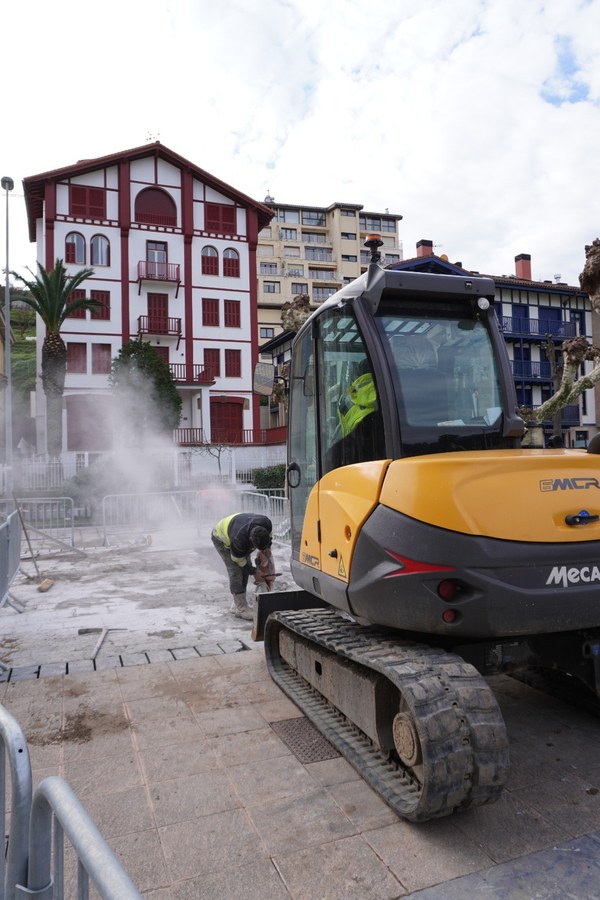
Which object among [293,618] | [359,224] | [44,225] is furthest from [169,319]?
[359,224]

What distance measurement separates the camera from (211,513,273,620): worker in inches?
275

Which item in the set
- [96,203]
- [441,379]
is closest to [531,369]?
[96,203]

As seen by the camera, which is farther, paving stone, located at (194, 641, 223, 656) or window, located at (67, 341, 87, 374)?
window, located at (67, 341, 87, 374)

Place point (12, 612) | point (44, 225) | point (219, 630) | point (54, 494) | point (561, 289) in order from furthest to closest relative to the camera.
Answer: point (561, 289) → point (44, 225) → point (54, 494) → point (12, 612) → point (219, 630)

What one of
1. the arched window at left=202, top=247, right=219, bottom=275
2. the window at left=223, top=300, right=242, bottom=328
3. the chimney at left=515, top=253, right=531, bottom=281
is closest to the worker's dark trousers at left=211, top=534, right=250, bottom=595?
the window at left=223, top=300, right=242, bottom=328

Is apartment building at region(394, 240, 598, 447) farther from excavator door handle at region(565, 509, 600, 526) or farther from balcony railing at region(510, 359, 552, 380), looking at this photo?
excavator door handle at region(565, 509, 600, 526)

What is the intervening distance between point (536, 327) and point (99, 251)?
26066 millimetres

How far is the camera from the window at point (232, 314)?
35.5 m

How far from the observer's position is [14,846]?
1873 mm

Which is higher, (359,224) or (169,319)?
(359,224)

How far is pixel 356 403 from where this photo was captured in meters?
3.80

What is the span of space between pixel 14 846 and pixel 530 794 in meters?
2.64

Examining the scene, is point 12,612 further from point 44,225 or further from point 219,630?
point 44,225

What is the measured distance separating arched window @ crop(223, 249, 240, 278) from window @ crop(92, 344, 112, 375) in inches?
319
